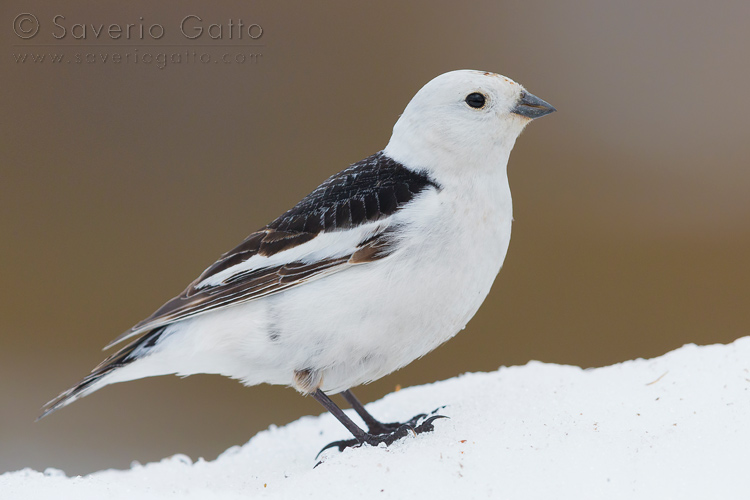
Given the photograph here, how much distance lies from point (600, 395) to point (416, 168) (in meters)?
1.10

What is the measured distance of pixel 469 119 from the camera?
2.48 meters

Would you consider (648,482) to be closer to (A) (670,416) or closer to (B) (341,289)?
(A) (670,416)

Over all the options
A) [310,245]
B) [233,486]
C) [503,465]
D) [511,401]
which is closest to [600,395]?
[511,401]

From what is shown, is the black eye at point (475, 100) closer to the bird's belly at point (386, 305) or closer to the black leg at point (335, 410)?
the bird's belly at point (386, 305)

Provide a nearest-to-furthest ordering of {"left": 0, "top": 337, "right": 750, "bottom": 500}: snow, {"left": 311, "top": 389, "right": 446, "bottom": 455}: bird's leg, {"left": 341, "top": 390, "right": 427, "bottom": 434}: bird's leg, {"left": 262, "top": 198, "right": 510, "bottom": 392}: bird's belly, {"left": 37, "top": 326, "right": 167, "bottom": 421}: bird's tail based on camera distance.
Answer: {"left": 0, "top": 337, "right": 750, "bottom": 500}: snow
{"left": 262, "top": 198, "right": 510, "bottom": 392}: bird's belly
{"left": 311, "top": 389, "right": 446, "bottom": 455}: bird's leg
{"left": 37, "top": 326, "right": 167, "bottom": 421}: bird's tail
{"left": 341, "top": 390, "right": 427, "bottom": 434}: bird's leg

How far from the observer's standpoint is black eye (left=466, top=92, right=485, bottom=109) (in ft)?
8.18

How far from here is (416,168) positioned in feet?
8.29

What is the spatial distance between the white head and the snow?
94cm

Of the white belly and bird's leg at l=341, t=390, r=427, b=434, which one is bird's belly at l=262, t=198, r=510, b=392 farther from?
bird's leg at l=341, t=390, r=427, b=434

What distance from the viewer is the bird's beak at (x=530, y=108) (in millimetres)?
2510

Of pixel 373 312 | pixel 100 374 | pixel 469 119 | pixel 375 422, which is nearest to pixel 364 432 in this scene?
pixel 375 422

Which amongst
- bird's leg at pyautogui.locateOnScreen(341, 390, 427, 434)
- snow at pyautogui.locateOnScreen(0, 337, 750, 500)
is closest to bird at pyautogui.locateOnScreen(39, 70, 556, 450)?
→ bird's leg at pyautogui.locateOnScreen(341, 390, 427, 434)

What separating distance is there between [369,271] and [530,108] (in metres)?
0.87

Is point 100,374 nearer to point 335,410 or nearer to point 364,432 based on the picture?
point 335,410
